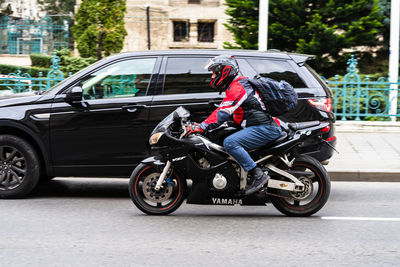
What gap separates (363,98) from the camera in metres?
13.1

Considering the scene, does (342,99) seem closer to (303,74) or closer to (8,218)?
(303,74)

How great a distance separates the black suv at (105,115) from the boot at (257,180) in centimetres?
116

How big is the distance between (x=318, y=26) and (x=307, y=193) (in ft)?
32.9

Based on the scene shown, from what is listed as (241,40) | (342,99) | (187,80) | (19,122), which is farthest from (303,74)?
(241,40)

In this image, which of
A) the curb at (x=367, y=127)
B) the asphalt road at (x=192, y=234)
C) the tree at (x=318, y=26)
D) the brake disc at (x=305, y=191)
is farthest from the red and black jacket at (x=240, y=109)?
the tree at (x=318, y=26)

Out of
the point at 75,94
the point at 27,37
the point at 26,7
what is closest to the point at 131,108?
the point at 75,94

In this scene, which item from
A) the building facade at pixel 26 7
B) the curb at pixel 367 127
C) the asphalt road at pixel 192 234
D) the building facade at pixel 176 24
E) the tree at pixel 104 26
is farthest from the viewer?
the building facade at pixel 26 7

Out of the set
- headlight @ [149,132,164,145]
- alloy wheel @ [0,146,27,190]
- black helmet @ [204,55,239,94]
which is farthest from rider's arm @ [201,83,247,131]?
alloy wheel @ [0,146,27,190]

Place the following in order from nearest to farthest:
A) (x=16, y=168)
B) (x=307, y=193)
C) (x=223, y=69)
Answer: (x=223, y=69) → (x=307, y=193) → (x=16, y=168)

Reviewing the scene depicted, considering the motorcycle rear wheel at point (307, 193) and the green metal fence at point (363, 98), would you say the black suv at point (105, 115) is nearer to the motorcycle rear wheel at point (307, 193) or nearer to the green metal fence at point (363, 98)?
the motorcycle rear wheel at point (307, 193)

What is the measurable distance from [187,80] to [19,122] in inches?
81.0

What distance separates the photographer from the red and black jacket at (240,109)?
5.81 m

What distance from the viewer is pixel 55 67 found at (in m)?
12.6

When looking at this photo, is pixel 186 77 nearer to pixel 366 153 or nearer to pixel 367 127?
pixel 366 153
